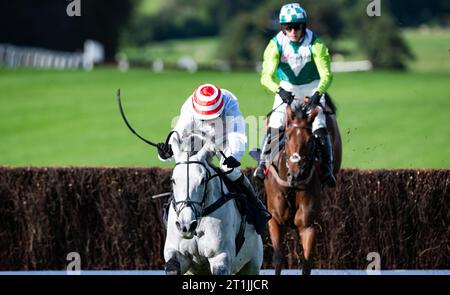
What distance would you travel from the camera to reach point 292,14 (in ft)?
34.8

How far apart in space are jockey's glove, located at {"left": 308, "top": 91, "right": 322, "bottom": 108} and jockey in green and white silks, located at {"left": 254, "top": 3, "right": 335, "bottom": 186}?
0.06ft

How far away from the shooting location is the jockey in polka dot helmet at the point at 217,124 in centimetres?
800

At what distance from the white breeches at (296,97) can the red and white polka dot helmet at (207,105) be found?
8.41 ft

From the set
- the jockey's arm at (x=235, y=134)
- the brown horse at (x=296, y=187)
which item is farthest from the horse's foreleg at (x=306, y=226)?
the jockey's arm at (x=235, y=134)

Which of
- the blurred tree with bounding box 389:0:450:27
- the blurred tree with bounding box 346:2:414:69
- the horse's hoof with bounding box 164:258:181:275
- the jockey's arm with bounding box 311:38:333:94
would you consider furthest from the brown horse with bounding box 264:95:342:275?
the blurred tree with bounding box 389:0:450:27

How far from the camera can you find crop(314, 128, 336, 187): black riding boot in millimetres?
10641

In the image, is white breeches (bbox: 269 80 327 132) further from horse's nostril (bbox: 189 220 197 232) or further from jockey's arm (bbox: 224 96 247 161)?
horse's nostril (bbox: 189 220 197 232)

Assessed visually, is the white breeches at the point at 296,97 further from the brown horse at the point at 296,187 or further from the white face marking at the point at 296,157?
the white face marking at the point at 296,157

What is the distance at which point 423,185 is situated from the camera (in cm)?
1224

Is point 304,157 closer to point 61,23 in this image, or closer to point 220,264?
point 220,264

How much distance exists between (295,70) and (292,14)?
691mm

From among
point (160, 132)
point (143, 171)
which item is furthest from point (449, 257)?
point (160, 132)

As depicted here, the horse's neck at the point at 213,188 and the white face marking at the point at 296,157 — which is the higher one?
the white face marking at the point at 296,157
